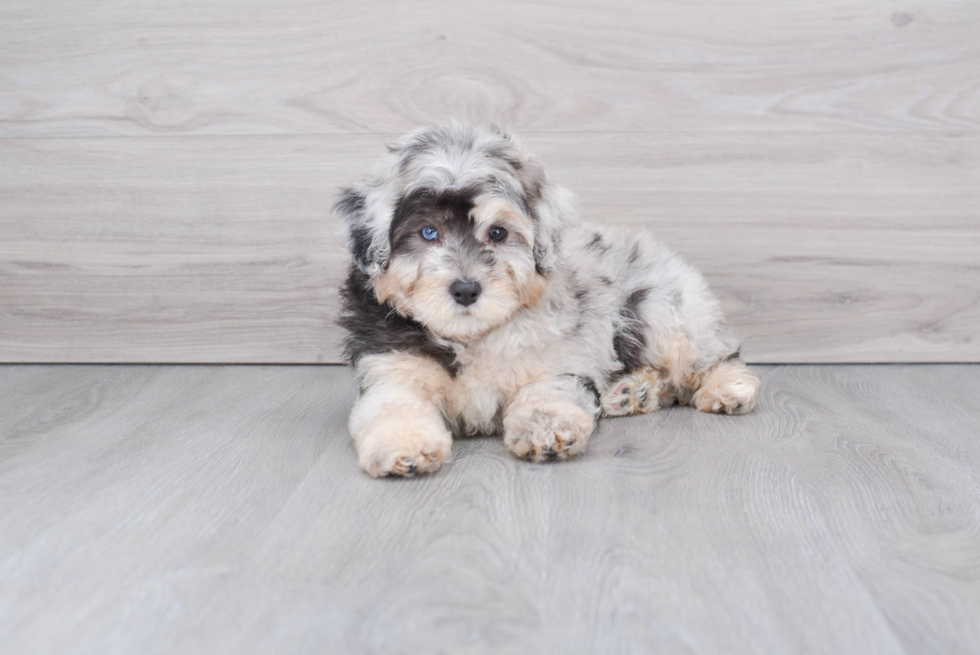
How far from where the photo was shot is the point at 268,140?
3.55 m

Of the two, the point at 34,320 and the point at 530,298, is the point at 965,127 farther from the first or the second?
the point at 34,320

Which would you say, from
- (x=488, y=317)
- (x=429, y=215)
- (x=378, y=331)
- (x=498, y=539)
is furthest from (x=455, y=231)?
(x=498, y=539)

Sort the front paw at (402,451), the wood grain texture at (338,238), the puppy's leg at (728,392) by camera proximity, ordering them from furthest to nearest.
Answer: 1. the wood grain texture at (338,238)
2. the puppy's leg at (728,392)
3. the front paw at (402,451)

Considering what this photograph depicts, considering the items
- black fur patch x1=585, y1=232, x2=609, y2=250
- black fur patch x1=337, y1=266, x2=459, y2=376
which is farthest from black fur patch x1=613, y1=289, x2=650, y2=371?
black fur patch x1=337, y1=266, x2=459, y2=376

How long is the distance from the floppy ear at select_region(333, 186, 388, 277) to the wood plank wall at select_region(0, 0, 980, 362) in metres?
0.99

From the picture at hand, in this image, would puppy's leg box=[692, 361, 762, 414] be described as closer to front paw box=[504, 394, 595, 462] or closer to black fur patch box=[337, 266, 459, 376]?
front paw box=[504, 394, 595, 462]

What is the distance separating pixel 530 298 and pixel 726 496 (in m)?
0.81

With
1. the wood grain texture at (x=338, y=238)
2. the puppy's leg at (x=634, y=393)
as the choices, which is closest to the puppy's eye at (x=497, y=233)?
the puppy's leg at (x=634, y=393)

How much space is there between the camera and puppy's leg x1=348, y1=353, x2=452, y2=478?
2.25 m

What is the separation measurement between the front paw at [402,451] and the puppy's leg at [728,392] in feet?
3.57

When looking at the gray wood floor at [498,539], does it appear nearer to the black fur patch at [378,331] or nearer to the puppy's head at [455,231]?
the black fur patch at [378,331]

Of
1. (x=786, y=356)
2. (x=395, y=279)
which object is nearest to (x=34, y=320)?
(x=395, y=279)

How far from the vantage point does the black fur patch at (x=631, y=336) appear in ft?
9.63

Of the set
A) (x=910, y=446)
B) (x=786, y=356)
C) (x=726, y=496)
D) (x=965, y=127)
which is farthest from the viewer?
(x=786, y=356)
